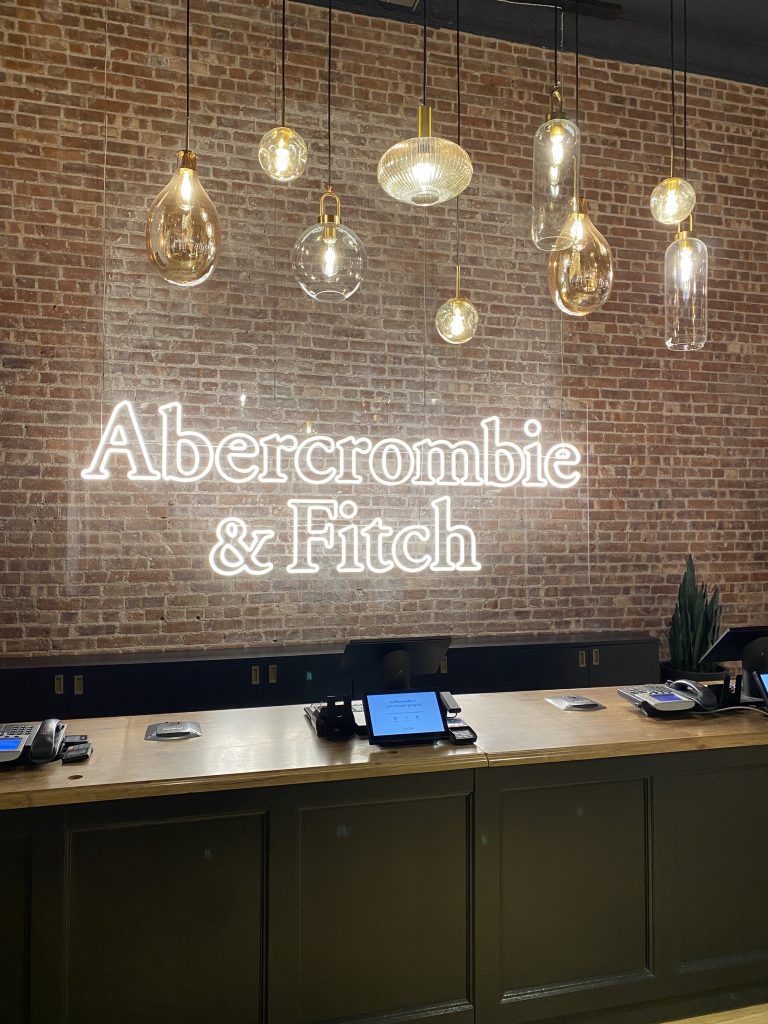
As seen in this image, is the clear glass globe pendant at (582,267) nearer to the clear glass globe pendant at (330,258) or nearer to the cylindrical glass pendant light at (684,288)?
the cylindrical glass pendant light at (684,288)

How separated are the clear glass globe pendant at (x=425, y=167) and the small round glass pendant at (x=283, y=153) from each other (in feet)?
3.69

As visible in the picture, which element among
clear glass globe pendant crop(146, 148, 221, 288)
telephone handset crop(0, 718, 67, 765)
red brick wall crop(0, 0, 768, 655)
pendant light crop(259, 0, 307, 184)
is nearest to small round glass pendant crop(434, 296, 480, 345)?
red brick wall crop(0, 0, 768, 655)

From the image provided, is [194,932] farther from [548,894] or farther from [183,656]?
[183,656]

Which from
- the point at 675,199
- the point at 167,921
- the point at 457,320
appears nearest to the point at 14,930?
the point at 167,921

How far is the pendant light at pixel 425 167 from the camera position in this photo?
7.86 ft

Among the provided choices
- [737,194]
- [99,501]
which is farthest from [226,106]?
[737,194]

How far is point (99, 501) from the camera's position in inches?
182

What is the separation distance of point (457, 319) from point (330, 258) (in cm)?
211

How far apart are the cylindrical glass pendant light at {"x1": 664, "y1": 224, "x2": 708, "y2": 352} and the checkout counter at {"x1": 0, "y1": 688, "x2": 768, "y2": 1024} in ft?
4.64

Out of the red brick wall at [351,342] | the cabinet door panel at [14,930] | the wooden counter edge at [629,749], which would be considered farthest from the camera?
the red brick wall at [351,342]

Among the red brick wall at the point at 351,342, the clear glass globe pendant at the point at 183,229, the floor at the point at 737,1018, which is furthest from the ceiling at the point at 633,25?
the floor at the point at 737,1018

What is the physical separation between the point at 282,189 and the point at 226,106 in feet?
1.93

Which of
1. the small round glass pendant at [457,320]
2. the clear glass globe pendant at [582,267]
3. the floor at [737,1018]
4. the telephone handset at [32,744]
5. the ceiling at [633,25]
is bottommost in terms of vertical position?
the floor at [737,1018]

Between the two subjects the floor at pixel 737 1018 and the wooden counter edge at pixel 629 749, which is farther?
the floor at pixel 737 1018
